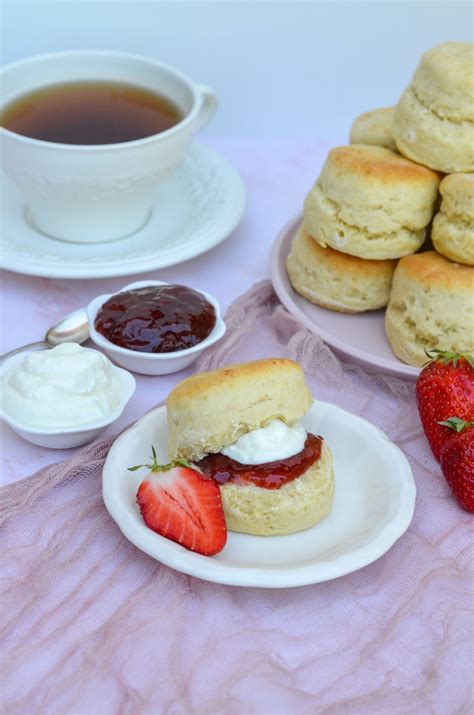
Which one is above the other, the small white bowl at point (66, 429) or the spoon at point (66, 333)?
the small white bowl at point (66, 429)

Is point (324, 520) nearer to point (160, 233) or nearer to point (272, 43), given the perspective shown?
point (160, 233)

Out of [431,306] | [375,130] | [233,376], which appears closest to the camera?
[233,376]

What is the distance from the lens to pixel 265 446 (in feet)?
4.80

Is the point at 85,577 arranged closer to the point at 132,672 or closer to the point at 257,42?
the point at 132,672

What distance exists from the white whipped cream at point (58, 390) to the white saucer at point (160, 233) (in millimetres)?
438

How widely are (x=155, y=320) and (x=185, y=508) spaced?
53 cm

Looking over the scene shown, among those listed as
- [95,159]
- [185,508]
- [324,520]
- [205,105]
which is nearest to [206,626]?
[185,508]

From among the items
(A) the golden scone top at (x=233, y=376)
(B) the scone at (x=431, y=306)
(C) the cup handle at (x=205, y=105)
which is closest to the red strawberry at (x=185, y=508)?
(A) the golden scone top at (x=233, y=376)

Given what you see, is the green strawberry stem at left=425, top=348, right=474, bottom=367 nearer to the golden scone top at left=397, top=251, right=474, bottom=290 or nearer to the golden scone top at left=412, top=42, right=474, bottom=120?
the golden scone top at left=397, top=251, right=474, bottom=290

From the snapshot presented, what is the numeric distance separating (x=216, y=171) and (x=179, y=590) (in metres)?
1.30

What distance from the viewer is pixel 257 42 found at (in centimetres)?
280

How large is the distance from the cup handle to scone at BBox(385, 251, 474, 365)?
2.33 feet

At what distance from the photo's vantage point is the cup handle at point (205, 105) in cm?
224

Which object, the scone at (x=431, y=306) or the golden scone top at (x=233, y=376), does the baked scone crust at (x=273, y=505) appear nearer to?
the golden scone top at (x=233, y=376)
